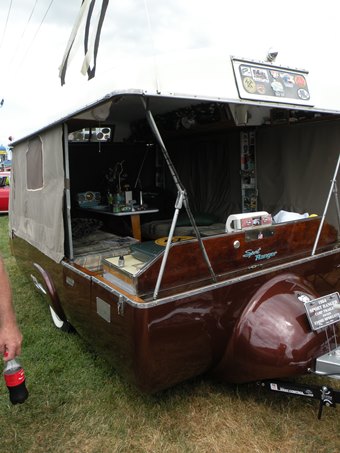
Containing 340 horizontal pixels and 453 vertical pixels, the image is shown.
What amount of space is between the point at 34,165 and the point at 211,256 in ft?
6.89

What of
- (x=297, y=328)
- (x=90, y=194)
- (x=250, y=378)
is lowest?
(x=250, y=378)

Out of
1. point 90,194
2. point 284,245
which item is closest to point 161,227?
point 90,194

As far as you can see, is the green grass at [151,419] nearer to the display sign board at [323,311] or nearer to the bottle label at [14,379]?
the display sign board at [323,311]

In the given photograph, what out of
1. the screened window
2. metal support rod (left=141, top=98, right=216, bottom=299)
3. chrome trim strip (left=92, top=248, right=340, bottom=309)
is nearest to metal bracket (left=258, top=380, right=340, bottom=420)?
chrome trim strip (left=92, top=248, right=340, bottom=309)

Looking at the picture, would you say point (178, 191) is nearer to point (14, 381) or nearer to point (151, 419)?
point (14, 381)

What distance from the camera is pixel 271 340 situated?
2.20 meters

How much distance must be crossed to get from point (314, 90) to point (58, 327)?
302 centimetres

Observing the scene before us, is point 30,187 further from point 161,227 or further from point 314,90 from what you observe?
point 314,90

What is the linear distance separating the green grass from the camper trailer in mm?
243

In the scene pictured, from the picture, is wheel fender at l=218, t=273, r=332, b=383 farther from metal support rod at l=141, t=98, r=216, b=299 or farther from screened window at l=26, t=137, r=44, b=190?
screened window at l=26, t=137, r=44, b=190

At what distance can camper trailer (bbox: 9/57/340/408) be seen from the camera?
2.09m

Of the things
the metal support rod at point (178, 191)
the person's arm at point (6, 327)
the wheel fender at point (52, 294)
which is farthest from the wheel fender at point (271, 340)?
the wheel fender at point (52, 294)

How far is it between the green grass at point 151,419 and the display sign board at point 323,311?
1.87 feet

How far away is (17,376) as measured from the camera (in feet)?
5.38
